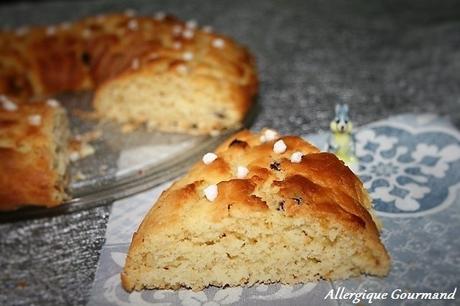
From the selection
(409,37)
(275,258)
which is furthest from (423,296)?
(409,37)

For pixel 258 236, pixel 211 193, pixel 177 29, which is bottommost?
pixel 258 236

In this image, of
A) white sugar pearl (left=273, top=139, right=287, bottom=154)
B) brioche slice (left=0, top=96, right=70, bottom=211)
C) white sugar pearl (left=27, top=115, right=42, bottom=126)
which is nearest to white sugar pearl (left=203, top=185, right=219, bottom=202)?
white sugar pearl (left=273, top=139, right=287, bottom=154)

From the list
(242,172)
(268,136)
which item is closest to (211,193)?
(242,172)

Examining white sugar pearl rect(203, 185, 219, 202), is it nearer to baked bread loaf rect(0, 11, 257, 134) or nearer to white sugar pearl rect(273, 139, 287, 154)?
white sugar pearl rect(273, 139, 287, 154)

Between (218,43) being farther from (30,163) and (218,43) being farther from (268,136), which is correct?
(30,163)

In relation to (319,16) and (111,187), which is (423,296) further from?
(319,16)

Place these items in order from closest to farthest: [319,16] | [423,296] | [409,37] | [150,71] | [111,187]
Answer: [423,296] → [111,187] → [150,71] → [409,37] → [319,16]

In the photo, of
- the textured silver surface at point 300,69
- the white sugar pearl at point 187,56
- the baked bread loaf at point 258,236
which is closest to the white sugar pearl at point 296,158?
the baked bread loaf at point 258,236
